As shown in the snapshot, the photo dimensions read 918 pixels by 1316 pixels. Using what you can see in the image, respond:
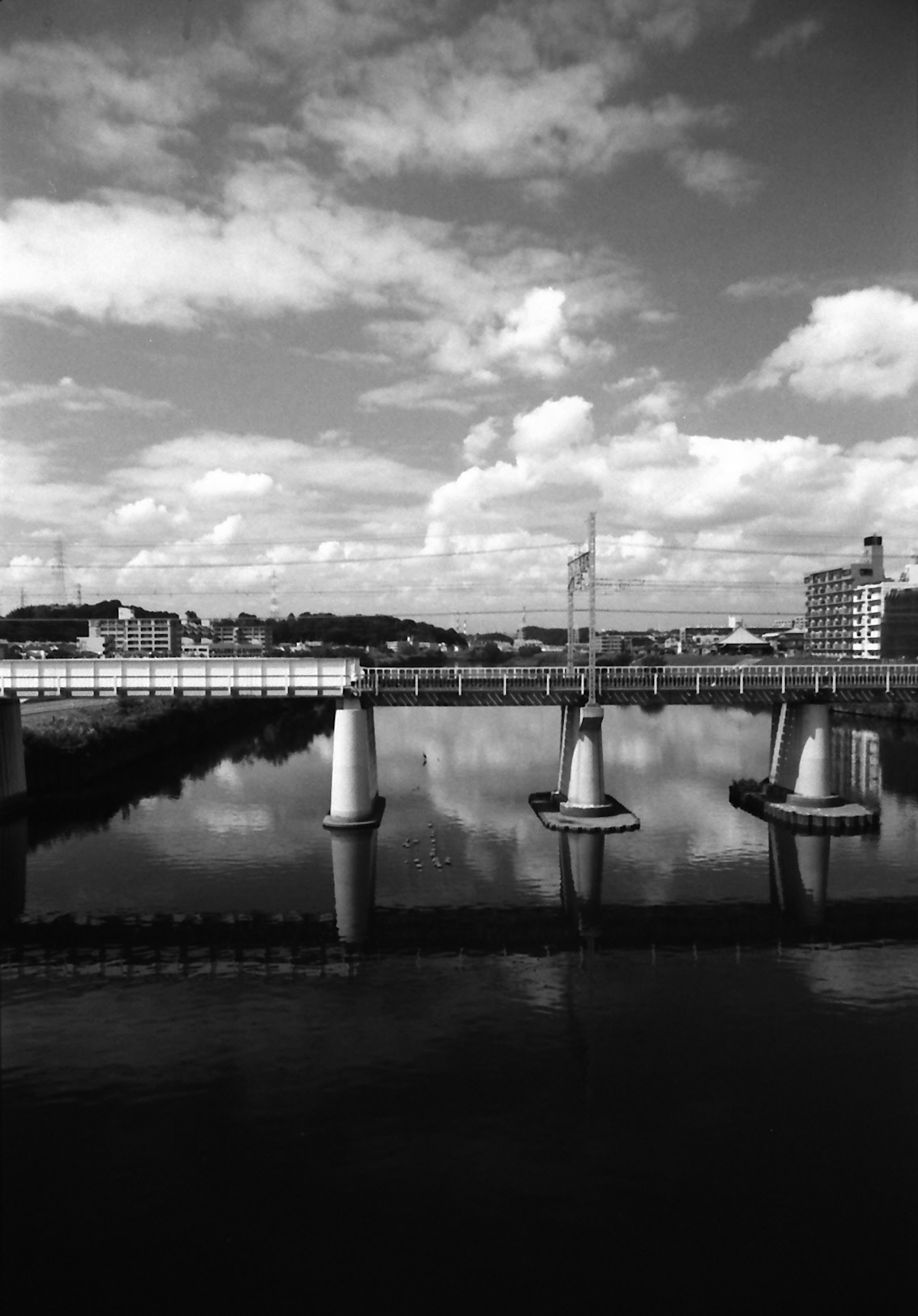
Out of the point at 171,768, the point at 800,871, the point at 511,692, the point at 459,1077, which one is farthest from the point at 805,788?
the point at 171,768

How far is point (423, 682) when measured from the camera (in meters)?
48.7

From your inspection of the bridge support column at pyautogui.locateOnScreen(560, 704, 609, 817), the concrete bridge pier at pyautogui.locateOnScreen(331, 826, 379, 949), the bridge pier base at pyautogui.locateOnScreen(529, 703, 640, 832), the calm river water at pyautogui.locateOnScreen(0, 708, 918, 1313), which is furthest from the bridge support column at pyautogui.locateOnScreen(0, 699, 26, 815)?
the bridge support column at pyautogui.locateOnScreen(560, 704, 609, 817)

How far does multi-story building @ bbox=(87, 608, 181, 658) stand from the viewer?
178875 millimetres

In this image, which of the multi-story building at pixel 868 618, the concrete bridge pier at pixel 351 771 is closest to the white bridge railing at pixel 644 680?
the concrete bridge pier at pixel 351 771

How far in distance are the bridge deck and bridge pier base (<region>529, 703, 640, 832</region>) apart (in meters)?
2.14

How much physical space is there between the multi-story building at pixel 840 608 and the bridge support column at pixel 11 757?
137m

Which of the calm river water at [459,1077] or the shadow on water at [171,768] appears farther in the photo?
the shadow on water at [171,768]

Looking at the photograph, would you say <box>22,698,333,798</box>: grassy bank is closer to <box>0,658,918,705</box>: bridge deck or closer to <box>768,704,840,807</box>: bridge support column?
<box>0,658,918,705</box>: bridge deck

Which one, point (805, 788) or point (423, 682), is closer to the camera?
point (423, 682)

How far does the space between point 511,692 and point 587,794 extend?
307 inches

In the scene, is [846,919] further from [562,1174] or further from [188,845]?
[188,845]

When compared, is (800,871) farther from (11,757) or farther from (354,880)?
(11,757)

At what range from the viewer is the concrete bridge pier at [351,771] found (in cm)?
4669

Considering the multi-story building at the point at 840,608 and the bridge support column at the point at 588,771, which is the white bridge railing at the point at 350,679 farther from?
the multi-story building at the point at 840,608
